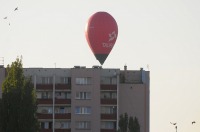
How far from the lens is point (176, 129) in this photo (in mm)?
198625

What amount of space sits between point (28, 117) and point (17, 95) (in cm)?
261

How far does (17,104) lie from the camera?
149 metres

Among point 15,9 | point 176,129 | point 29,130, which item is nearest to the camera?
point 29,130

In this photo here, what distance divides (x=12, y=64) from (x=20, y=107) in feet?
16.1

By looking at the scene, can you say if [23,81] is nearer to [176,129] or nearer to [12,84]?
[12,84]

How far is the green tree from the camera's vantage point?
484 feet

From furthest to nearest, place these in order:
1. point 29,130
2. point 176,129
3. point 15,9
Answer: point 176,129, point 15,9, point 29,130

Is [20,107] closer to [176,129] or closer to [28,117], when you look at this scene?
[28,117]

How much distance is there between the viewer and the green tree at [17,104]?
148m

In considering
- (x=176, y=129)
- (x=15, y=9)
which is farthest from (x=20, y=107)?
(x=176, y=129)

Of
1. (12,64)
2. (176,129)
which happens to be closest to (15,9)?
(12,64)

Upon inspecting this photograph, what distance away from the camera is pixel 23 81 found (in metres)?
150

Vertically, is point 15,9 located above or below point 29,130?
above

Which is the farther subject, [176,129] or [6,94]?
[176,129]
